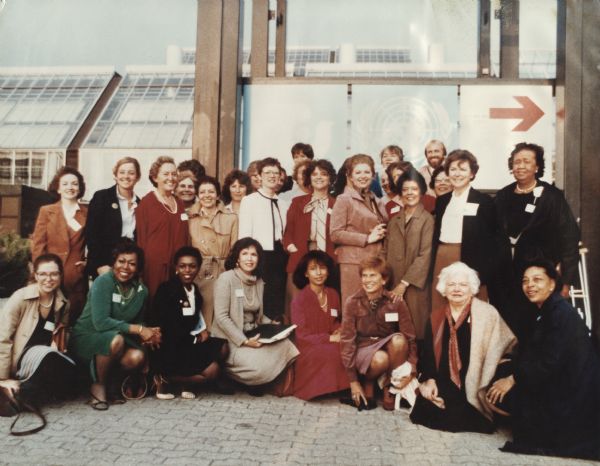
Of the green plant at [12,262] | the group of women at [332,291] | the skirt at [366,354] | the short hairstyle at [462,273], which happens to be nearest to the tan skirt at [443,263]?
the group of women at [332,291]

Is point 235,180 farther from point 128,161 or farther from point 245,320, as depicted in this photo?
point 245,320

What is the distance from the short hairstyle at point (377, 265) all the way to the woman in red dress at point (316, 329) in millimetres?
388

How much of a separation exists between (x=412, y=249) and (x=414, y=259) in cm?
8

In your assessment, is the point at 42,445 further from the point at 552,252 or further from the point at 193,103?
the point at 552,252

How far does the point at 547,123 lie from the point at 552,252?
148cm

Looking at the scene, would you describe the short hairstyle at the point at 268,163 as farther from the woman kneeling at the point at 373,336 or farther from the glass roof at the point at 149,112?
the woman kneeling at the point at 373,336

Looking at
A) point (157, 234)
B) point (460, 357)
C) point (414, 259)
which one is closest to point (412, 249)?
point (414, 259)

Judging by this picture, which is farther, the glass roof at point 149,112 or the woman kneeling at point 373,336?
the glass roof at point 149,112

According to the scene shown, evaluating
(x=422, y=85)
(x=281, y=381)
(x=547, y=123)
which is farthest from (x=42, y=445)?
(x=547, y=123)

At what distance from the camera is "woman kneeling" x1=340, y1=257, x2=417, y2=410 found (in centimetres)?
399

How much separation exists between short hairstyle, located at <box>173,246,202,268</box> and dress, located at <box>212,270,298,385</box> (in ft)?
0.76

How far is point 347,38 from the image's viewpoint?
15.2ft

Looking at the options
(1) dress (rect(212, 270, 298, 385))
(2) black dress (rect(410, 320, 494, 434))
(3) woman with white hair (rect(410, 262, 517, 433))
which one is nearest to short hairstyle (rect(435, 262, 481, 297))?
(3) woman with white hair (rect(410, 262, 517, 433))

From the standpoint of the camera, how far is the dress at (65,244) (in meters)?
4.46
